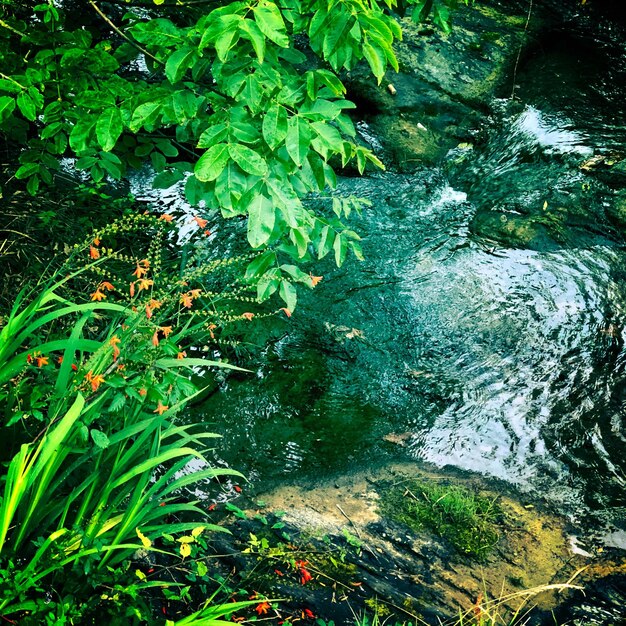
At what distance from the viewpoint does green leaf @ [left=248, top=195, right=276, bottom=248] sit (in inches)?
83.1

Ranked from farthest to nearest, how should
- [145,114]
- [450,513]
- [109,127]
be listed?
[450,513] < [109,127] < [145,114]

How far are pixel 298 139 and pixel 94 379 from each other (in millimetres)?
1091

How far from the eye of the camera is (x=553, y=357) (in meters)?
4.38

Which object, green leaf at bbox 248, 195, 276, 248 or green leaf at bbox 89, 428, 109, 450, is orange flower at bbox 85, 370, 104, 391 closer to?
green leaf at bbox 89, 428, 109, 450

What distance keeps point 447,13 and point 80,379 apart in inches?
91.7

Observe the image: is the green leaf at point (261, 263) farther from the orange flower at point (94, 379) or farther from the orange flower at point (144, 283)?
the orange flower at point (94, 379)

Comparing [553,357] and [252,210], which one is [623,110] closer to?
[553,357]

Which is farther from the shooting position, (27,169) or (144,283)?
(27,169)

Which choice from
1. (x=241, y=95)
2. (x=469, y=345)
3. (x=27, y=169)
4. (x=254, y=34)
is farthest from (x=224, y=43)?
(x=469, y=345)

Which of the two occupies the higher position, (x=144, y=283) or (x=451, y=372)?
(x=144, y=283)

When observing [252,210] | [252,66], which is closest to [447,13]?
[252,66]

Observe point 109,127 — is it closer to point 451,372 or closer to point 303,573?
point 303,573

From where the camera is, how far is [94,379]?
7.23 feet

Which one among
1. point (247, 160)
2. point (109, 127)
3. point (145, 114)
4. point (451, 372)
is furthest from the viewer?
point (451, 372)
